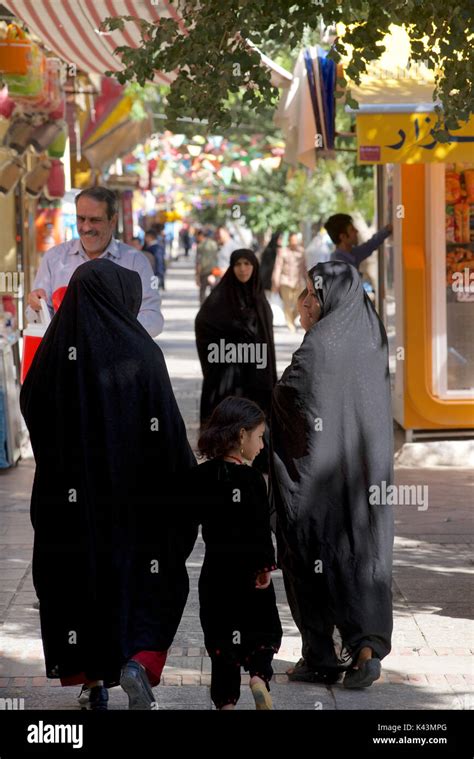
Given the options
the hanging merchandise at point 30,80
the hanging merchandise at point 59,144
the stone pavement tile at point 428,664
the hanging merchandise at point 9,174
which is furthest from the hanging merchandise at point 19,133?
the stone pavement tile at point 428,664

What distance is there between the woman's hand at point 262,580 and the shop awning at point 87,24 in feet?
17.4

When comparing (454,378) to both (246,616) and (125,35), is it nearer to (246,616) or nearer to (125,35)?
(125,35)

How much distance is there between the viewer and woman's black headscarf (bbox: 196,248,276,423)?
10164 mm

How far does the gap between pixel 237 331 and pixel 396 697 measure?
17.0 ft

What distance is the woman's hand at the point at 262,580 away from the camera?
4.76m

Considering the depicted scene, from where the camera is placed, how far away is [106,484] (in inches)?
188

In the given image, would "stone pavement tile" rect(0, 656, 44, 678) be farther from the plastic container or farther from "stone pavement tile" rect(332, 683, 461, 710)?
the plastic container

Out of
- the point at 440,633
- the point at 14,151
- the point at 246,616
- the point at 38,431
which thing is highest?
the point at 14,151

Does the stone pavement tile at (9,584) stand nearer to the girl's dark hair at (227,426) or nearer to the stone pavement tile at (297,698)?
the stone pavement tile at (297,698)

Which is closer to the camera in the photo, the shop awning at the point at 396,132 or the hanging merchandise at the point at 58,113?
the shop awning at the point at 396,132

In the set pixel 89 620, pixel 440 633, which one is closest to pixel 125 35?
pixel 440 633
